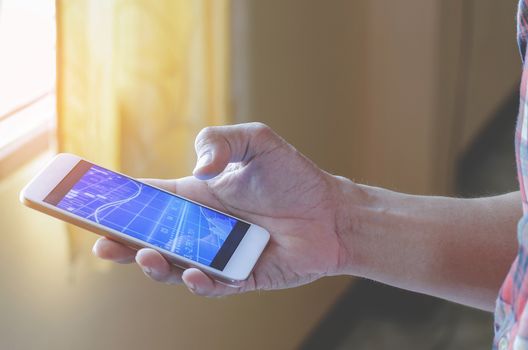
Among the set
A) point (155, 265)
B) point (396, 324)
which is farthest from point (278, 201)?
point (396, 324)

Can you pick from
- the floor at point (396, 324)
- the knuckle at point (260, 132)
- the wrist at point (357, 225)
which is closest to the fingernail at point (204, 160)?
the knuckle at point (260, 132)

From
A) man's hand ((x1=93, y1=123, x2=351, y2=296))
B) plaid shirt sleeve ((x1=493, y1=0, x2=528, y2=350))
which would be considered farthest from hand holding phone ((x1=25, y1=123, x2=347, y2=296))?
plaid shirt sleeve ((x1=493, y1=0, x2=528, y2=350))

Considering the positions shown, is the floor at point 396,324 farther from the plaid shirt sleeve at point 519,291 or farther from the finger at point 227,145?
the plaid shirt sleeve at point 519,291

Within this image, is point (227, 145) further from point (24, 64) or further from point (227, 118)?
point (227, 118)

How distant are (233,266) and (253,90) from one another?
71 cm

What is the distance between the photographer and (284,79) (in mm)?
1744

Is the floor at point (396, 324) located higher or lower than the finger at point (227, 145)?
lower

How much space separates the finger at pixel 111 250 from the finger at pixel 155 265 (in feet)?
0.15

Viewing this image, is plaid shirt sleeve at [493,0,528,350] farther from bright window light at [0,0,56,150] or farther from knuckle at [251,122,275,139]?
bright window light at [0,0,56,150]

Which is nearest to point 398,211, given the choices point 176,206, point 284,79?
point 176,206

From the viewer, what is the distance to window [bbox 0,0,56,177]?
1.16m

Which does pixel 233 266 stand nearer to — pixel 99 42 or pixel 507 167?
pixel 99 42

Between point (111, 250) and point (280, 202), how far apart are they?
0.25 m

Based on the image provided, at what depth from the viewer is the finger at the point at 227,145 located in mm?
925
